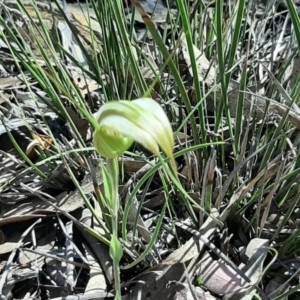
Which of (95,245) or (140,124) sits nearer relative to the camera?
(140,124)

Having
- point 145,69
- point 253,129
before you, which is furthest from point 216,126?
point 145,69

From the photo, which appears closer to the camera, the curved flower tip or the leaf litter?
the curved flower tip

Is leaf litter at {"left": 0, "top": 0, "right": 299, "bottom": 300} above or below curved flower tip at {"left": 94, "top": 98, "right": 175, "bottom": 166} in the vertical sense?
below

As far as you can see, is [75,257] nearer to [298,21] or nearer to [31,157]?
[31,157]

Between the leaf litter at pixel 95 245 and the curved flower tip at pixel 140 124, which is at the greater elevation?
the curved flower tip at pixel 140 124

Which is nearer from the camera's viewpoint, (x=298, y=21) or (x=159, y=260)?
(x=298, y=21)

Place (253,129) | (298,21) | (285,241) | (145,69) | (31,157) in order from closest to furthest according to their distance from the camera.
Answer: (298,21) → (285,241) → (253,129) → (31,157) → (145,69)

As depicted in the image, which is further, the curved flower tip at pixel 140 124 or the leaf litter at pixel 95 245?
the leaf litter at pixel 95 245

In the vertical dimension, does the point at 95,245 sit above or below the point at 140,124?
below
